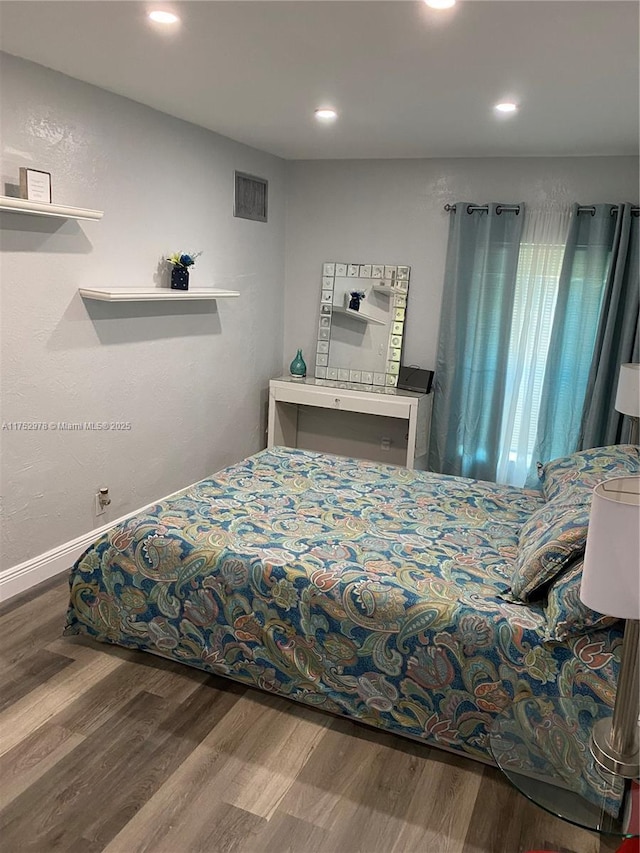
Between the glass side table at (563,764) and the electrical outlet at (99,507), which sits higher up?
the glass side table at (563,764)

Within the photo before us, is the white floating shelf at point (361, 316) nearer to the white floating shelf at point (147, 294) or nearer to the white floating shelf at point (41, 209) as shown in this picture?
the white floating shelf at point (147, 294)

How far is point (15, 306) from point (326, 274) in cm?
258

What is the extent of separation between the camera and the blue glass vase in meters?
5.14

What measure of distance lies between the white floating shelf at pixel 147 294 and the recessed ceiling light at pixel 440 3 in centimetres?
187

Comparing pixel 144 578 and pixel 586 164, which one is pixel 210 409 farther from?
pixel 586 164

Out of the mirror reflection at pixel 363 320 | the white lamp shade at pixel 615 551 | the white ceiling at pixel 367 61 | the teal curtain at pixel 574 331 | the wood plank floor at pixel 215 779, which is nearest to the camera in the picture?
the white lamp shade at pixel 615 551

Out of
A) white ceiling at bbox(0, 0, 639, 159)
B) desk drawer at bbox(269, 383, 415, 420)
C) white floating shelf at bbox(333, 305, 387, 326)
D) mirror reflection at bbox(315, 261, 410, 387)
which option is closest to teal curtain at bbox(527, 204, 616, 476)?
white ceiling at bbox(0, 0, 639, 159)

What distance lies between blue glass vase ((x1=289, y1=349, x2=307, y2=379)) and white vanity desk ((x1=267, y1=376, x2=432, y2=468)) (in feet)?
0.21

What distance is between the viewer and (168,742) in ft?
7.38

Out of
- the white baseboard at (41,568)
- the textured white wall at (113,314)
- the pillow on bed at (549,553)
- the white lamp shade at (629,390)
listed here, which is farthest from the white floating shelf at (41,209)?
the white lamp shade at (629,390)

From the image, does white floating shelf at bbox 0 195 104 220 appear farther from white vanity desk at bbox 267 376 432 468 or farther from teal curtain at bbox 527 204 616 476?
teal curtain at bbox 527 204 616 476

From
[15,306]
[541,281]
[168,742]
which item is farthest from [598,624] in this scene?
[541,281]

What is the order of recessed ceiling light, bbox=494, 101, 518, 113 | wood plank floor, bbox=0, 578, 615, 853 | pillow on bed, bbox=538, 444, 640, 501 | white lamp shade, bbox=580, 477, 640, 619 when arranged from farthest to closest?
recessed ceiling light, bbox=494, 101, 518, 113
pillow on bed, bbox=538, 444, 640, 501
wood plank floor, bbox=0, 578, 615, 853
white lamp shade, bbox=580, 477, 640, 619

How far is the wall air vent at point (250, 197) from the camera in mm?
4449
